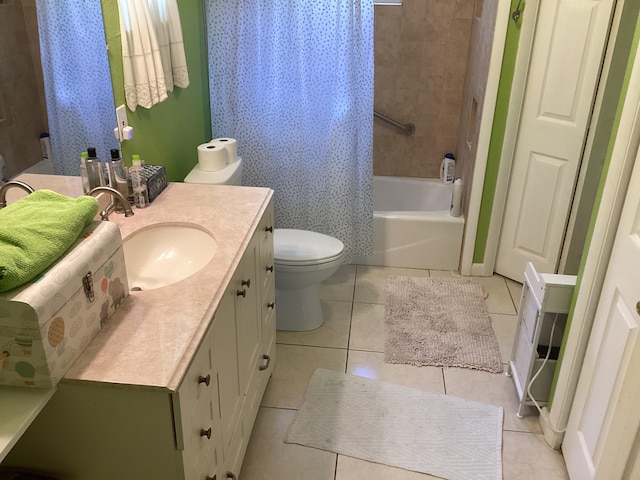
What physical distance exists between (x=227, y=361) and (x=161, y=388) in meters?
0.49

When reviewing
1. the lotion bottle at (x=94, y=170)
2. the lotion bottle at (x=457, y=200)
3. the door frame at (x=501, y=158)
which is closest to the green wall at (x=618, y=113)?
the door frame at (x=501, y=158)

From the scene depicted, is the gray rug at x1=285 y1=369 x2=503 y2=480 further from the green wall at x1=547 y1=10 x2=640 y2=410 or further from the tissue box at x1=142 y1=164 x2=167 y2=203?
the tissue box at x1=142 y1=164 x2=167 y2=203

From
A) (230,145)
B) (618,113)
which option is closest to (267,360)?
(230,145)

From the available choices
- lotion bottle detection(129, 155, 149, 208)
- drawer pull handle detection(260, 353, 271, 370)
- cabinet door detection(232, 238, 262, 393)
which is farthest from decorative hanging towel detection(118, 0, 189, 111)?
drawer pull handle detection(260, 353, 271, 370)

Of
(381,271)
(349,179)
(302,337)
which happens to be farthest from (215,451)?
(381,271)

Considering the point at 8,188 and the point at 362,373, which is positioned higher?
the point at 8,188

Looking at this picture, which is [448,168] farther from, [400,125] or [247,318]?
[247,318]

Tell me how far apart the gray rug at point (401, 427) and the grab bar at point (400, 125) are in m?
1.89

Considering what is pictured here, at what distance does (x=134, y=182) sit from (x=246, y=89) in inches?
44.0

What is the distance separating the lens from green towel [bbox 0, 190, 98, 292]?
1101 mm

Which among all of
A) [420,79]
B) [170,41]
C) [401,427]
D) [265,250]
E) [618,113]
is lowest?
[401,427]

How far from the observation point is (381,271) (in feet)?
11.2

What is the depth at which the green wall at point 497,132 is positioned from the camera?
2.79 m

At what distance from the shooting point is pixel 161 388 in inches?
45.7
